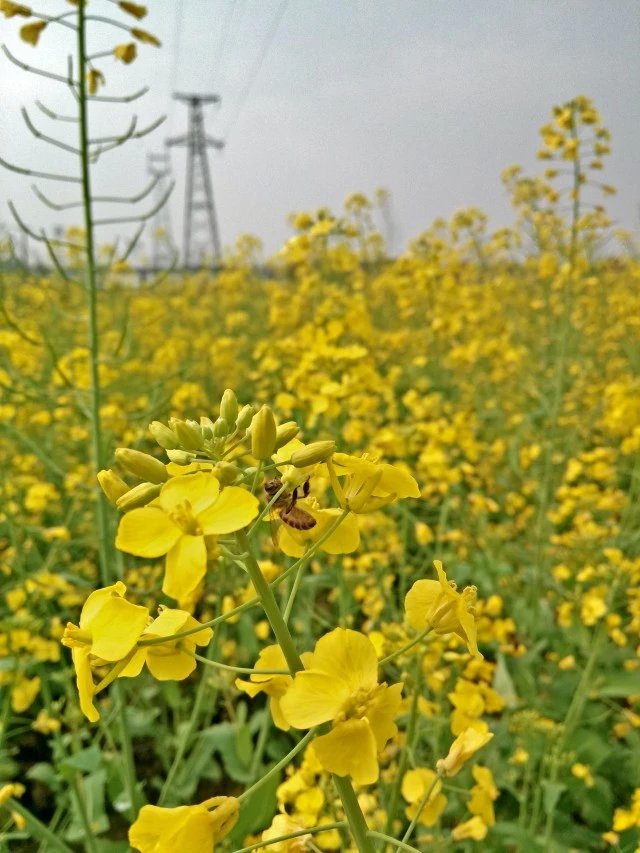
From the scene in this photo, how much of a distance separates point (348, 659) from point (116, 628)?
227 millimetres

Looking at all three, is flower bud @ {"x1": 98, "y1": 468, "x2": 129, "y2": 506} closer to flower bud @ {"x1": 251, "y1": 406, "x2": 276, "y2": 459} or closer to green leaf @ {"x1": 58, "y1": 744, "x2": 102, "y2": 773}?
flower bud @ {"x1": 251, "y1": 406, "x2": 276, "y2": 459}

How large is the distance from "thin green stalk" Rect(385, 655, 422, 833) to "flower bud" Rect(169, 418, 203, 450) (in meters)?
0.68

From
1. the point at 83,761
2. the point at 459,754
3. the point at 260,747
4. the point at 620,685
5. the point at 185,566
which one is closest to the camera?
the point at 185,566

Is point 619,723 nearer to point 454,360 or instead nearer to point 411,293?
point 454,360

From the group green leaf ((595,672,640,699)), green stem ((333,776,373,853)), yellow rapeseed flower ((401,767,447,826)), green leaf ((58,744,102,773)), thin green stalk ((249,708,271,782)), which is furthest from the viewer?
green leaf ((595,672,640,699))

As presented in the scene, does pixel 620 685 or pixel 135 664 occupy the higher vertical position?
pixel 135 664

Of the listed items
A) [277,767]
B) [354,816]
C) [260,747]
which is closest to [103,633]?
[277,767]

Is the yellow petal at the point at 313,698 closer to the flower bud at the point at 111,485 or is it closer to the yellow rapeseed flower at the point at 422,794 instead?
the flower bud at the point at 111,485

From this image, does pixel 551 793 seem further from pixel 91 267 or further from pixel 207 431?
pixel 91 267

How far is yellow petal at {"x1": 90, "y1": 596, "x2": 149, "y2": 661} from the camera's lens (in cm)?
69

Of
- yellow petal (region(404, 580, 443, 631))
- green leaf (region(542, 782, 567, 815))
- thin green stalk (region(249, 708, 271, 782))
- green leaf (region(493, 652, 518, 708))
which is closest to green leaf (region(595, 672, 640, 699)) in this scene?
green leaf (region(493, 652, 518, 708))

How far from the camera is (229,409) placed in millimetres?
884

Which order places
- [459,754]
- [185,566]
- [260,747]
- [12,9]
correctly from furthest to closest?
[260,747] < [12,9] < [459,754] < [185,566]

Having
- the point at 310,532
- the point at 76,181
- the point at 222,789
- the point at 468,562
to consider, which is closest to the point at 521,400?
the point at 468,562
